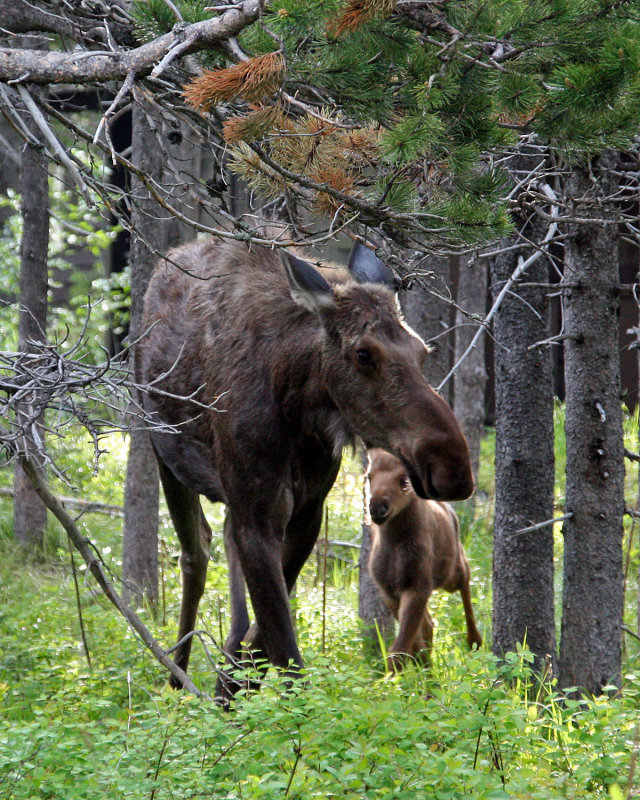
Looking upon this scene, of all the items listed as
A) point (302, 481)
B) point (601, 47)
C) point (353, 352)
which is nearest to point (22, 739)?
point (302, 481)

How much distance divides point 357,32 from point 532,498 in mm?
3265

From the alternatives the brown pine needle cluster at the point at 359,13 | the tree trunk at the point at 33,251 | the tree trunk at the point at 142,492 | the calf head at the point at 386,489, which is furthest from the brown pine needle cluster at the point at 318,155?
the tree trunk at the point at 33,251

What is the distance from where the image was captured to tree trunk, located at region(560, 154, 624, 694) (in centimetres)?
545

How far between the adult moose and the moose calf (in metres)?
1.19

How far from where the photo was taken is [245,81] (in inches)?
126

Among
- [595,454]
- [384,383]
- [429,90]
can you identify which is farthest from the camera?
[595,454]

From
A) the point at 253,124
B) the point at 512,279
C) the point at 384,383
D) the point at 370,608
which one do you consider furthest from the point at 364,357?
the point at 370,608

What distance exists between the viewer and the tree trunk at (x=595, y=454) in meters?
5.45

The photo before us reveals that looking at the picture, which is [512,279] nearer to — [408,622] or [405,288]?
[405,288]

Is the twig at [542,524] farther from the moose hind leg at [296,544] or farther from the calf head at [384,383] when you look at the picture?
the calf head at [384,383]

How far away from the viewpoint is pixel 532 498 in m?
5.75

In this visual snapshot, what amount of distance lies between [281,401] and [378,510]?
1.75 metres

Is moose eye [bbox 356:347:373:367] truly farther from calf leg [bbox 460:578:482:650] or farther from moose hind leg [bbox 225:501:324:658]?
calf leg [bbox 460:578:482:650]

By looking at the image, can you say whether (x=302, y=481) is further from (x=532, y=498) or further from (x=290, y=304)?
(x=532, y=498)
